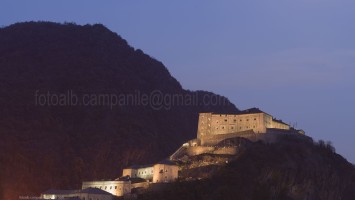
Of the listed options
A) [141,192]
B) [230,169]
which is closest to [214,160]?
[230,169]

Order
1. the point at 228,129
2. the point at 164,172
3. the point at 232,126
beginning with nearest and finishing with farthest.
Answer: the point at 164,172 < the point at 228,129 < the point at 232,126

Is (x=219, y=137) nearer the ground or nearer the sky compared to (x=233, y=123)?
nearer the ground

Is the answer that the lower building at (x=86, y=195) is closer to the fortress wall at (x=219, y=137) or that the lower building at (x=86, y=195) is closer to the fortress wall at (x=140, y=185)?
the fortress wall at (x=140, y=185)

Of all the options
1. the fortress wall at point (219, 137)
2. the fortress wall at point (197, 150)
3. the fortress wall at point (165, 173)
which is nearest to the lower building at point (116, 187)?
the fortress wall at point (165, 173)

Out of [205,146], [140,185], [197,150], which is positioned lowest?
[140,185]

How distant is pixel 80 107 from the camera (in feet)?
419

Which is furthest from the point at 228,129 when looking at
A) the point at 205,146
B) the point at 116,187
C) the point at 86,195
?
the point at 86,195

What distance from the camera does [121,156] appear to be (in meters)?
114

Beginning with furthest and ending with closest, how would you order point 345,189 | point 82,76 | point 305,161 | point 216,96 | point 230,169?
point 216,96 → point 82,76 → point 345,189 → point 305,161 → point 230,169

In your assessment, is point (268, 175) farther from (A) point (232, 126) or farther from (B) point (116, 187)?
(B) point (116, 187)

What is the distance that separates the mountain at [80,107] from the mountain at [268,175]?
33385 mm

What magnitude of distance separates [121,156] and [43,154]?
13816mm

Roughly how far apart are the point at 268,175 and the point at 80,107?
187 feet

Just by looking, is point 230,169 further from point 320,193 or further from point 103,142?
point 103,142
